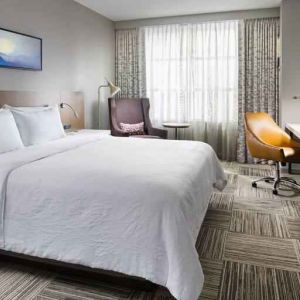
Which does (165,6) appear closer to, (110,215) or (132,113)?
(132,113)

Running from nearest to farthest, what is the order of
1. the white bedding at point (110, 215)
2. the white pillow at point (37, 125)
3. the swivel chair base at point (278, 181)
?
1. the white bedding at point (110, 215)
2. the white pillow at point (37, 125)
3. the swivel chair base at point (278, 181)

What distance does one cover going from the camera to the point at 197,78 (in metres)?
5.78

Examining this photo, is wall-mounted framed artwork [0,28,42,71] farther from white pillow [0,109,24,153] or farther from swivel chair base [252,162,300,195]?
swivel chair base [252,162,300,195]

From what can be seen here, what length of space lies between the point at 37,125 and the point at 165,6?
295cm

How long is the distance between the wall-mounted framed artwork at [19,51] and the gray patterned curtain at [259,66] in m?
3.18

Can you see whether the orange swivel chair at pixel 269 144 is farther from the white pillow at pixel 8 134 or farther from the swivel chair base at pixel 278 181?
the white pillow at pixel 8 134

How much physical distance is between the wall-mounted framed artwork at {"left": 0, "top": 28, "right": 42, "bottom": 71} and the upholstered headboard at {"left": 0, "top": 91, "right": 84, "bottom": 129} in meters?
0.29

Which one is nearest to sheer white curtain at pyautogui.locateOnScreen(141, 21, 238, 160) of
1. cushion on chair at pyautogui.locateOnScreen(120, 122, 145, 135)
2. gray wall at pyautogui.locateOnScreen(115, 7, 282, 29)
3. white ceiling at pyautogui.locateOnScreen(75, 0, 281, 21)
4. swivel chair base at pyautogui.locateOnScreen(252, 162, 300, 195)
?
gray wall at pyautogui.locateOnScreen(115, 7, 282, 29)

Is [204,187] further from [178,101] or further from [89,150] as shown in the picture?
[178,101]

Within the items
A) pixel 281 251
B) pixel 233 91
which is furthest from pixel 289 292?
pixel 233 91

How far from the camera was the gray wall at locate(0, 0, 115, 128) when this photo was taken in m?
3.70

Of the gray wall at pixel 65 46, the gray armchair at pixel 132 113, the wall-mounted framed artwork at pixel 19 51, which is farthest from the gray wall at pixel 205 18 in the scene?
the wall-mounted framed artwork at pixel 19 51

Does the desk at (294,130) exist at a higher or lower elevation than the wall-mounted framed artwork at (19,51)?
lower

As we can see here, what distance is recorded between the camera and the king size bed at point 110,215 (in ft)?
5.83
